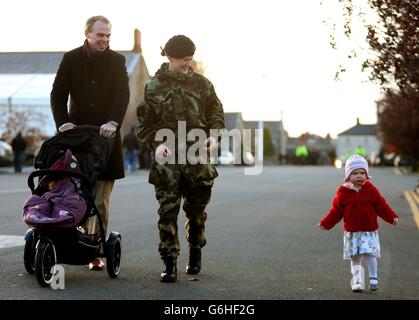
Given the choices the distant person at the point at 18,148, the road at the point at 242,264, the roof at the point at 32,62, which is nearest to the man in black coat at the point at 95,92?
the road at the point at 242,264

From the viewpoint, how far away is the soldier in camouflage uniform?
633 cm

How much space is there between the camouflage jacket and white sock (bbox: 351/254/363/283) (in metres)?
1.29

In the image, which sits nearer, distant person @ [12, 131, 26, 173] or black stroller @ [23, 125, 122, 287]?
black stroller @ [23, 125, 122, 287]

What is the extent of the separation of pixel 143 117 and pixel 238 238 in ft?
12.6

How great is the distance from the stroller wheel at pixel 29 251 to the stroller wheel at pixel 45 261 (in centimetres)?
34

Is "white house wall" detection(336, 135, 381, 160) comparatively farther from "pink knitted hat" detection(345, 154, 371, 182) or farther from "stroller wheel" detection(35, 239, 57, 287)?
"stroller wheel" detection(35, 239, 57, 287)

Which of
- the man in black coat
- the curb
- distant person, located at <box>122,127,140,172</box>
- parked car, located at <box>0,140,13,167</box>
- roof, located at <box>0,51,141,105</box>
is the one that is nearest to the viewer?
the man in black coat

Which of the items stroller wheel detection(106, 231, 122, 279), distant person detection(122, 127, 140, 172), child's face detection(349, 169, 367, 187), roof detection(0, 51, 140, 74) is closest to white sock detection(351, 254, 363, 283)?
child's face detection(349, 169, 367, 187)

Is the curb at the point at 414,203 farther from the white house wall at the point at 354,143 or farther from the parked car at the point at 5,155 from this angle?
the white house wall at the point at 354,143

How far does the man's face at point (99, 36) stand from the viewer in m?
6.62

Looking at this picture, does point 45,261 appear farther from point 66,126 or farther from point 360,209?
point 360,209

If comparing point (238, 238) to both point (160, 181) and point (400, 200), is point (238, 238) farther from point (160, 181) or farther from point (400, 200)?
point (400, 200)

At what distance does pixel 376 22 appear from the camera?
11.6 meters
